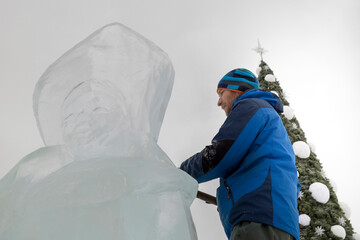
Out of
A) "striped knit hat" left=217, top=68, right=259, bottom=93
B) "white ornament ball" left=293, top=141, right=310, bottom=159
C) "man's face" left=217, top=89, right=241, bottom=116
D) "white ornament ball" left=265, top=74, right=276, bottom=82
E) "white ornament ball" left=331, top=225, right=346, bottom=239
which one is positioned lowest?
"white ornament ball" left=331, top=225, right=346, bottom=239

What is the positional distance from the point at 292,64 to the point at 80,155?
272 cm

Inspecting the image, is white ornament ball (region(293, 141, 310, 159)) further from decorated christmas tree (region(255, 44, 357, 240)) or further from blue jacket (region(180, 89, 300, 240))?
blue jacket (region(180, 89, 300, 240))

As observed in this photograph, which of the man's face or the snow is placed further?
the snow

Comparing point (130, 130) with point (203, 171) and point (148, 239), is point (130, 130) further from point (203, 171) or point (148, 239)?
point (203, 171)

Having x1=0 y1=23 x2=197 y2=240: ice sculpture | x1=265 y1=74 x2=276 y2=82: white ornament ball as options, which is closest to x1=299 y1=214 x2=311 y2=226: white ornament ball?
x1=265 y1=74 x2=276 y2=82: white ornament ball

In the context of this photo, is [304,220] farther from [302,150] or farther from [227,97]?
[227,97]

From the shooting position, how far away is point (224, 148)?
74 centimetres

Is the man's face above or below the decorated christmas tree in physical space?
above

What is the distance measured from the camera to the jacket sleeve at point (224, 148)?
2.40 feet

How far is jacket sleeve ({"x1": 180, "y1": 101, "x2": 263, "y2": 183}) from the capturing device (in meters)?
0.73

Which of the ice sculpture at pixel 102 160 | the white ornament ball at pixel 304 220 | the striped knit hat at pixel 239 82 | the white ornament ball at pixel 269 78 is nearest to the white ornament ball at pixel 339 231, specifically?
the white ornament ball at pixel 304 220

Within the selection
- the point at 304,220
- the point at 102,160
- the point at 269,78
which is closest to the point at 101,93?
the point at 102,160

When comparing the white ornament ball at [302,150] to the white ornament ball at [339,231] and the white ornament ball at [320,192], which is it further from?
the white ornament ball at [339,231]

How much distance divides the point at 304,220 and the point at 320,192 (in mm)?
182
